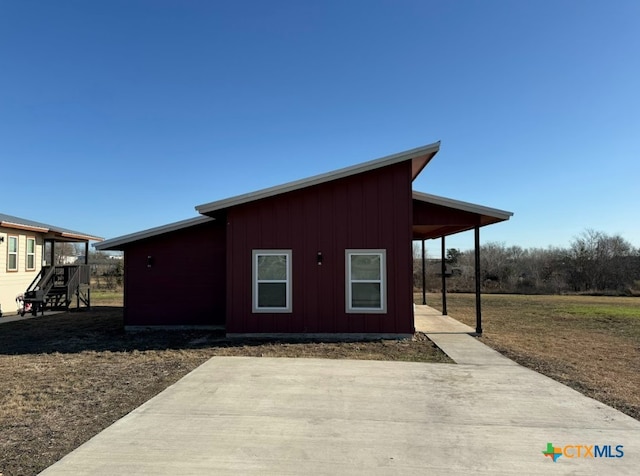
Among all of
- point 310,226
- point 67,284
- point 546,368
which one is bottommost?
point 546,368

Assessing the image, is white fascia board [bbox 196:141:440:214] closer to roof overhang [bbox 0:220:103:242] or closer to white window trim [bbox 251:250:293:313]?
white window trim [bbox 251:250:293:313]

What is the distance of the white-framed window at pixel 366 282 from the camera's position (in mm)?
9328

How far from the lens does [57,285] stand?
16219 mm

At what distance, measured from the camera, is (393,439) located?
155 inches

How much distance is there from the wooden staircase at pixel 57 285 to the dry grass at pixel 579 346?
552 inches

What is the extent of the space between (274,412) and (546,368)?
476 centimetres

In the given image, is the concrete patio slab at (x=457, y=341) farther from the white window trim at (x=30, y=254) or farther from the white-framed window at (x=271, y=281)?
the white window trim at (x=30, y=254)

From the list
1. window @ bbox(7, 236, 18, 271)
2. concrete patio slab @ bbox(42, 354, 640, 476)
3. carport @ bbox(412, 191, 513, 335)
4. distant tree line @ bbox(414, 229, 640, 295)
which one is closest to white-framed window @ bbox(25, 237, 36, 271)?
window @ bbox(7, 236, 18, 271)

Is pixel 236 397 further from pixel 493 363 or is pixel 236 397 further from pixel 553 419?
pixel 493 363

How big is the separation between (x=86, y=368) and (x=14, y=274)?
11.0m

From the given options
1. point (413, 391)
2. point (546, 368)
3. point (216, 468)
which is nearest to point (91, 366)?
point (216, 468)

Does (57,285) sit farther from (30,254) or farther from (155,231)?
(155,231)

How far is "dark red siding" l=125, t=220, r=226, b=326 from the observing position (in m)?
11.1

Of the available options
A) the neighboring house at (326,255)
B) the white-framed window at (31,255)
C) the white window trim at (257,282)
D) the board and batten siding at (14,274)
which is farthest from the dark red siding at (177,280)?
the white-framed window at (31,255)
